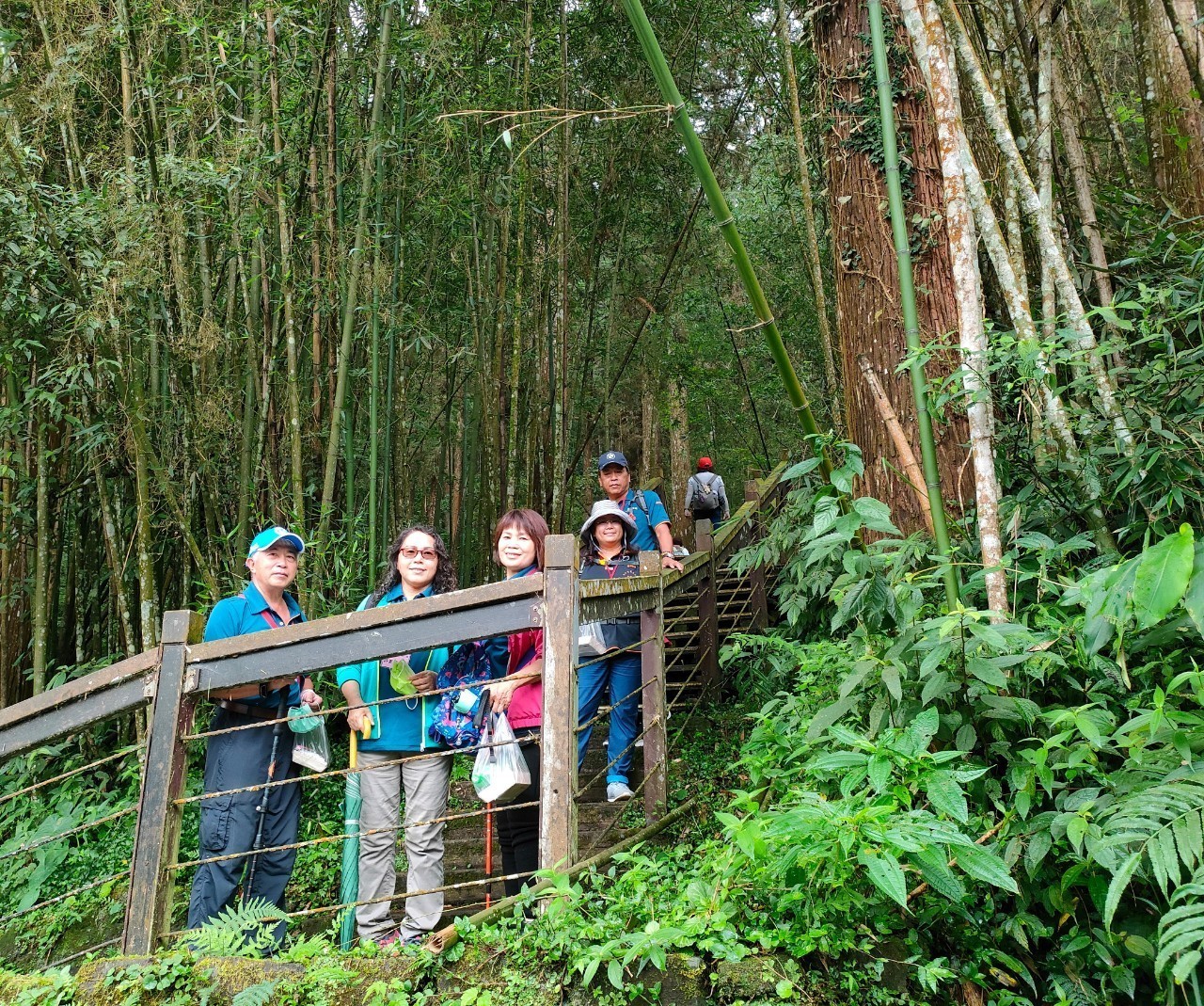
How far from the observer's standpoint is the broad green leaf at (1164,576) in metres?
1.53

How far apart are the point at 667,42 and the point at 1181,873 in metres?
7.01

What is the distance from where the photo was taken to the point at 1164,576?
1.55 m

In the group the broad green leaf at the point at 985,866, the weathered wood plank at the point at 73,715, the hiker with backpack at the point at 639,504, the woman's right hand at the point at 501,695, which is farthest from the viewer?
the hiker with backpack at the point at 639,504

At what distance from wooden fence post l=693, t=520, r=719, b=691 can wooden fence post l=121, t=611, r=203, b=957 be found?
10.3 ft

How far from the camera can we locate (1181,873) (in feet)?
6.14

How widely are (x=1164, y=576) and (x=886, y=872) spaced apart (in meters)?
0.72

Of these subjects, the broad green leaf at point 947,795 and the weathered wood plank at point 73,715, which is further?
the weathered wood plank at point 73,715

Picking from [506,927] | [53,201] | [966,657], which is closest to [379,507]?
[53,201]

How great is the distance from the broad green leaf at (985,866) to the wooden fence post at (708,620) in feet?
11.1

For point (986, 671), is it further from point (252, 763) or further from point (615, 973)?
point (252, 763)

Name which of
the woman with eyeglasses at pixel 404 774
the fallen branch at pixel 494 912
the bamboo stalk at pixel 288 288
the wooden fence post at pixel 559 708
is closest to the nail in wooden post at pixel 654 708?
the fallen branch at pixel 494 912

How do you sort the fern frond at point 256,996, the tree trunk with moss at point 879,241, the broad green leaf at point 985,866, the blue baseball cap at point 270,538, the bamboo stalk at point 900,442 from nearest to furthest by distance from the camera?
the broad green leaf at point 985,866 < the fern frond at point 256,996 < the bamboo stalk at point 900,442 < the blue baseball cap at point 270,538 < the tree trunk with moss at point 879,241

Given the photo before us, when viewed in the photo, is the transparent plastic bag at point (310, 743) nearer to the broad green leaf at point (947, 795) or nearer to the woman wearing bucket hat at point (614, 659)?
the woman wearing bucket hat at point (614, 659)

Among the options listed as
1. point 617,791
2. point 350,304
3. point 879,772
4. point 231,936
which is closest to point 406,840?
point 231,936
